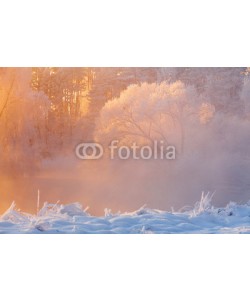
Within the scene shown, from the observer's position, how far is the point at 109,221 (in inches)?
292

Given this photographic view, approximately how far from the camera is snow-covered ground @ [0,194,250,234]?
7402 mm

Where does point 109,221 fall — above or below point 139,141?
below

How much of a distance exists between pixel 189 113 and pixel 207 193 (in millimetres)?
758

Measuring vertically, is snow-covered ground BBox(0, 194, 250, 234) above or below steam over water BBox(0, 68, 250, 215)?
below

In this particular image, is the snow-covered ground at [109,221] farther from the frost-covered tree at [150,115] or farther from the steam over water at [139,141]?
the frost-covered tree at [150,115]

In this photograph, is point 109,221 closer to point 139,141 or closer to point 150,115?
point 139,141

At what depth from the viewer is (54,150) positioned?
745cm

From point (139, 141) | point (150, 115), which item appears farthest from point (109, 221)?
point (150, 115)

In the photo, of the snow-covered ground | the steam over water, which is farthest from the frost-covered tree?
the snow-covered ground

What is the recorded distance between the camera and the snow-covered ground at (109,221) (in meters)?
7.40

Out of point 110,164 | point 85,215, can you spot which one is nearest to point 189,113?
point 110,164

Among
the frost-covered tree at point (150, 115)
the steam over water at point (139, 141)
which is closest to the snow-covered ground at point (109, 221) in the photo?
the steam over water at point (139, 141)

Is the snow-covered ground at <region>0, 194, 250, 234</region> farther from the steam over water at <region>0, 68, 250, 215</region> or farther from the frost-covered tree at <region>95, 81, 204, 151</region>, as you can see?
the frost-covered tree at <region>95, 81, 204, 151</region>

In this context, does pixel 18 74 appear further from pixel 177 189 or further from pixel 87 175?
pixel 177 189
